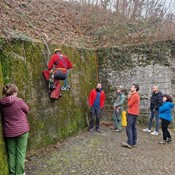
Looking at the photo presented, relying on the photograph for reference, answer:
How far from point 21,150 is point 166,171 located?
3.38m

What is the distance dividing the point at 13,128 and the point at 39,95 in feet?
8.16

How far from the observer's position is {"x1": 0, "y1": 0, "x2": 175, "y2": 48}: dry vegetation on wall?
10.3 meters

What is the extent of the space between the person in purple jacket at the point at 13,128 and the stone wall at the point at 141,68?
7.42 meters

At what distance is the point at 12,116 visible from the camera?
4.74 m

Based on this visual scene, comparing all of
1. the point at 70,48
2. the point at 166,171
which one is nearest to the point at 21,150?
the point at 166,171

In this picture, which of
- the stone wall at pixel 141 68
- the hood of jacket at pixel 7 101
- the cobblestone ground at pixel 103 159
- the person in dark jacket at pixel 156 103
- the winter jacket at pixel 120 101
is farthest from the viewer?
the stone wall at pixel 141 68

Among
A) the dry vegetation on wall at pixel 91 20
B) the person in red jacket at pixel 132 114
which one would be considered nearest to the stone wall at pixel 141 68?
the dry vegetation on wall at pixel 91 20

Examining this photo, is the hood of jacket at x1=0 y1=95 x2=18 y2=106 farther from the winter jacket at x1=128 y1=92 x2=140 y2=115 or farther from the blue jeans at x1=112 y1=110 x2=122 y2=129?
the blue jeans at x1=112 y1=110 x2=122 y2=129

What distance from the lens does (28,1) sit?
1259cm

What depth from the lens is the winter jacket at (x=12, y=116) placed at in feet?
15.4

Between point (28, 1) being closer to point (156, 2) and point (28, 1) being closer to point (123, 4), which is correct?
point (123, 4)

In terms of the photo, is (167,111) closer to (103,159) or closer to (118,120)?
(118,120)

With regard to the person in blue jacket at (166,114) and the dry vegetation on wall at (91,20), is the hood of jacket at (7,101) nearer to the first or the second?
the dry vegetation on wall at (91,20)

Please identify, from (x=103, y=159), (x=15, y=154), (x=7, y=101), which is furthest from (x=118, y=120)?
(x=7, y=101)
